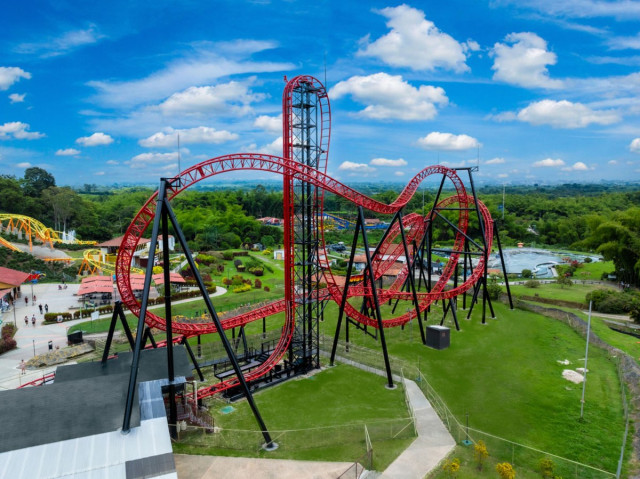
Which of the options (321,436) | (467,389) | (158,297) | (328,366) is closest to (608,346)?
(467,389)

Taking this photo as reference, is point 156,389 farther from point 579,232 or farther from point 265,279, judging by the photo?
point 579,232

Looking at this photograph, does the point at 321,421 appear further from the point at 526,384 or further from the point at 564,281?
the point at 564,281

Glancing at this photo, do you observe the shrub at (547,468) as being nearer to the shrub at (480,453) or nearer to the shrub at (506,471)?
the shrub at (506,471)

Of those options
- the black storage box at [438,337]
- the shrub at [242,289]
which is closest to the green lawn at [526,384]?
the black storage box at [438,337]

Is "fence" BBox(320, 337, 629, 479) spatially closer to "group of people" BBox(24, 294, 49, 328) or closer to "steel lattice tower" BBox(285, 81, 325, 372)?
"steel lattice tower" BBox(285, 81, 325, 372)

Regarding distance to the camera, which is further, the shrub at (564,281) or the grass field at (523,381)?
the shrub at (564,281)

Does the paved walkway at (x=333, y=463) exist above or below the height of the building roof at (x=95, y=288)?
below
